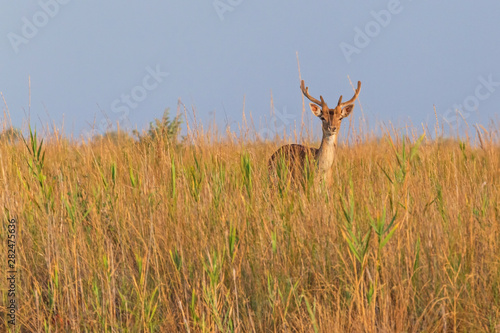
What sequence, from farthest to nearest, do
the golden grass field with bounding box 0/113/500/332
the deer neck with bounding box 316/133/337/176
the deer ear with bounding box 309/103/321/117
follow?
1. the deer ear with bounding box 309/103/321/117
2. the deer neck with bounding box 316/133/337/176
3. the golden grass field with bounding box 0/113/500/332

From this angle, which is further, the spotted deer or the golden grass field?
the spotted deer

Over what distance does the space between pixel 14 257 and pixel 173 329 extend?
1.39 m

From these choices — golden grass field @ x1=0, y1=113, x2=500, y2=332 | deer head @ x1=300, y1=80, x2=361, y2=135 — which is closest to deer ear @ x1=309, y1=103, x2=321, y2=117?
deer head @ x1=300, y1=80, x2=361, y2=135

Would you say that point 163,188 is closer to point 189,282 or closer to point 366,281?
point 189,282

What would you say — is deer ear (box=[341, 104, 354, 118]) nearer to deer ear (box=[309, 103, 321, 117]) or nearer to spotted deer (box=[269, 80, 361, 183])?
spotted deer (box=[269, 80, 361, 183])

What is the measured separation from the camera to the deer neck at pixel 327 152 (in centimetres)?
611

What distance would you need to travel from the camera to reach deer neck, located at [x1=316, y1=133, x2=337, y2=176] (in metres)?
6.11

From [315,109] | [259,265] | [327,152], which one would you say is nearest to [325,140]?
[327,152]

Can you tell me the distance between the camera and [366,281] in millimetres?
2961

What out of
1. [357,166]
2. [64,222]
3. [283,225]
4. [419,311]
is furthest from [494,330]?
[357,166]

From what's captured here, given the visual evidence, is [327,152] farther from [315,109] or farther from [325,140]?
[315,109]

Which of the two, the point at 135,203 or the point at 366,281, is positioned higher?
the point at 135,203

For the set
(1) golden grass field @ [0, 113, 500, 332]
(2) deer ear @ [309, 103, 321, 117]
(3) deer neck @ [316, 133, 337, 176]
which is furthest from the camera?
(2) deer ear @ [309, 103, 321, 117]

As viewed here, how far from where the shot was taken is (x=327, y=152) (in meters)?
6.21
